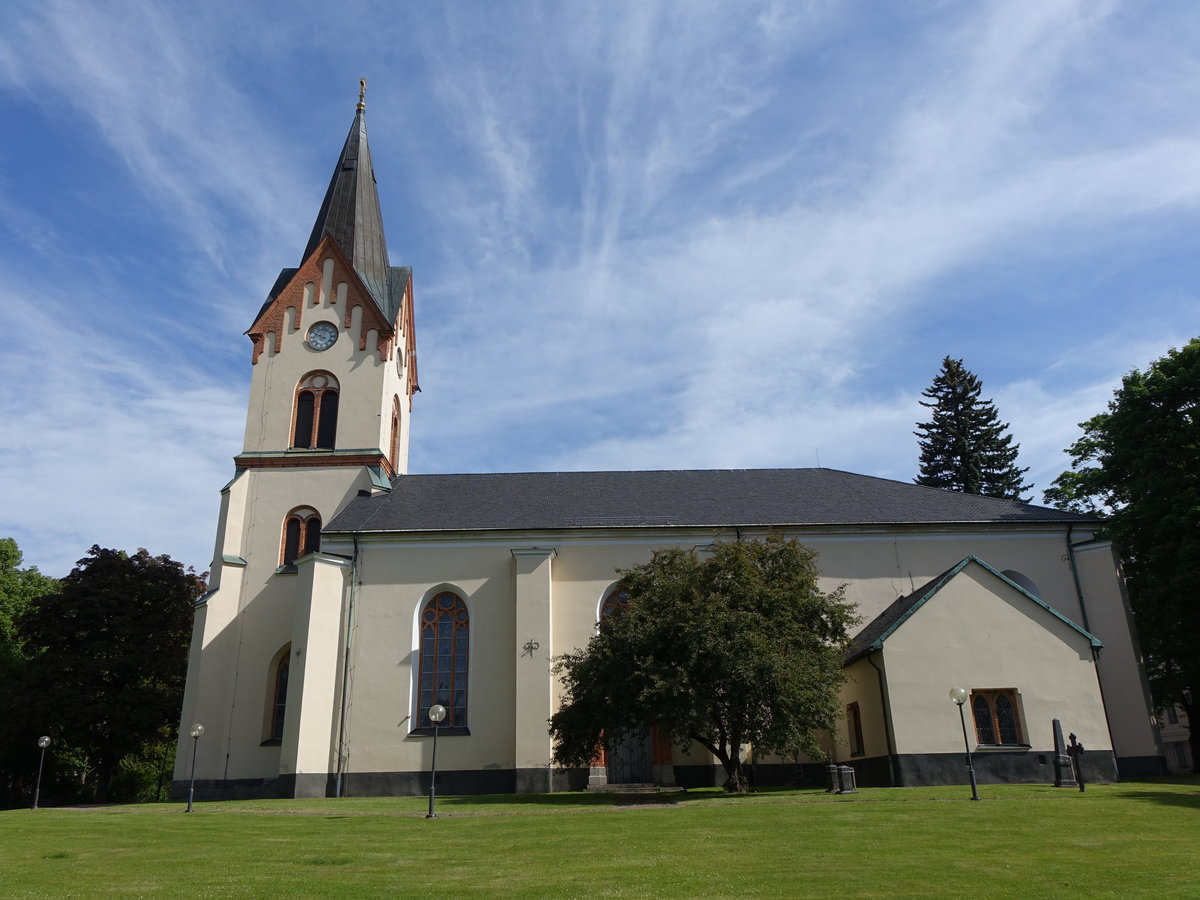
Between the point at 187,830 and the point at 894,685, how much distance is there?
17887mm

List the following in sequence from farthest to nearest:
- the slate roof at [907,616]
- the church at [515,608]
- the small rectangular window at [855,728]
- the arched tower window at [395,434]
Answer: the arched tower window at [395,434]
the small rectangular window at [855,728]
the slate roof at [907,616]
the church at [515,608]

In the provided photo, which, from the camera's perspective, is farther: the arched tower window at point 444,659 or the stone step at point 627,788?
the arched tower window at point 444,659

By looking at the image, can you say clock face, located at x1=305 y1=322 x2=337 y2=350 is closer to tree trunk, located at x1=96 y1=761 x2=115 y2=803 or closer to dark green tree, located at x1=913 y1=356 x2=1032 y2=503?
tree trunk, located at x1=96 y1=761 x2=115 y2=803

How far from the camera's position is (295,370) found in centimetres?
3691

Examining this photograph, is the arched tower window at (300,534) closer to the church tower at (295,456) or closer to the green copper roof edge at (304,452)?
the church tower at (295,456)

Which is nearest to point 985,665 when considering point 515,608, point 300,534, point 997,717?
point 997,717

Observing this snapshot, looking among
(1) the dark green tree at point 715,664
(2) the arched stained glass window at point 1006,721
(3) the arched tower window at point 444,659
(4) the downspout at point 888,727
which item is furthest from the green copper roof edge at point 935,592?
(3) the arched tower window at point 444,659

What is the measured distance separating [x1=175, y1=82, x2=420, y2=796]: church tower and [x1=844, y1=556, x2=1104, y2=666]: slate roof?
17.4 metres

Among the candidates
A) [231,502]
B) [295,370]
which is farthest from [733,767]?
[295,370]

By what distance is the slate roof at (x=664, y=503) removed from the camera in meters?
32.4

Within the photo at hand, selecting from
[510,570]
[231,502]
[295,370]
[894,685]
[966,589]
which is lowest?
[894,685]

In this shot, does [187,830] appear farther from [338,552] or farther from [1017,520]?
[1017,520]

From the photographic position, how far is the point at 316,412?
119 ft

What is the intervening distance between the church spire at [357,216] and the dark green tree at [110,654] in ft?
55.6
